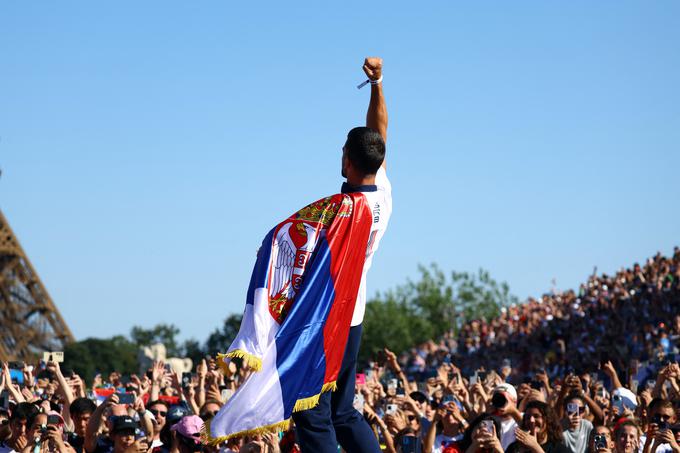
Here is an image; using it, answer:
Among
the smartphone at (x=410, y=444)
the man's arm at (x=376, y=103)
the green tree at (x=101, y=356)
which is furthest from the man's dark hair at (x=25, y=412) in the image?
the green tree at (x=101, y=356)

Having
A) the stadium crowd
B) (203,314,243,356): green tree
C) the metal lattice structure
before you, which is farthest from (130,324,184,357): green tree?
the stadium crowd

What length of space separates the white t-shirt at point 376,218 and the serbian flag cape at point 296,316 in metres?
0.13

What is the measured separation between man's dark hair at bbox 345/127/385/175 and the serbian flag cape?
0.62 ft

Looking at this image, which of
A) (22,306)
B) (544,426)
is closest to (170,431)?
(544,426)

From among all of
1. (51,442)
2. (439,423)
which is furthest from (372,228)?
(439,423)

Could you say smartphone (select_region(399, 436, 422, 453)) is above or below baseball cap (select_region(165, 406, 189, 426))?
below

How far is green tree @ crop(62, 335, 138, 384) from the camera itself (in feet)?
199

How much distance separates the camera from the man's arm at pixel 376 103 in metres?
6.70

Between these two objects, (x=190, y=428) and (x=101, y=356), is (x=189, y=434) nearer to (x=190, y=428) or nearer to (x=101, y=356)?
(x=190, y=428)

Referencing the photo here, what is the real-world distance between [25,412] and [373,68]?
4.56 m

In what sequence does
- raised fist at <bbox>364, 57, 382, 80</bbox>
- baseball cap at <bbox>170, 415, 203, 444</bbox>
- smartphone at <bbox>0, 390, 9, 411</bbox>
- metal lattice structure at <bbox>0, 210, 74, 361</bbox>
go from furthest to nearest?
metal lattice structure at <bbox>0, 210, 74, 361</bbox>
smartphone at <bbox>0, 390, 9, 411</bbox>
baseball cap at <bbox>170, 415, 203, 444</bbox>
raised fist at <bbox>364, 57, 382, 80</bbox>

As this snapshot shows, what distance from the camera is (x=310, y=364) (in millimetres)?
6059

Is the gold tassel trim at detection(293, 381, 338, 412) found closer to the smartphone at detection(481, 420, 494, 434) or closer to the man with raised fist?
the man with raised fist

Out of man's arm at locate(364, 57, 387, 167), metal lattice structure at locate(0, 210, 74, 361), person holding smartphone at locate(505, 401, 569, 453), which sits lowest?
person holding smartphone at locate(505, 401, 569, 453)
